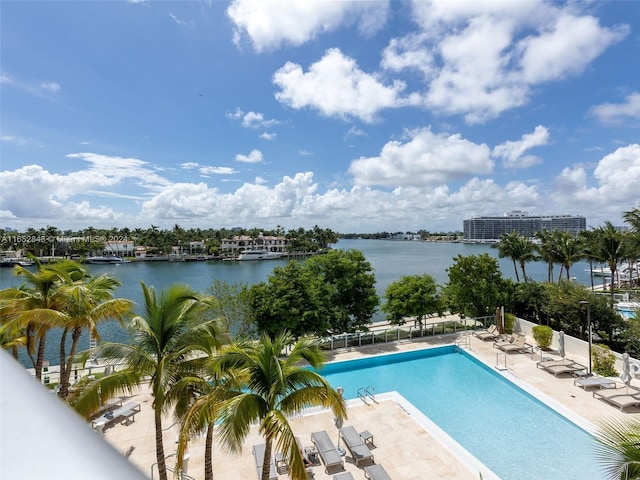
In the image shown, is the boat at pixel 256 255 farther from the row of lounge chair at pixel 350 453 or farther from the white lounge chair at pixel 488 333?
the row of lounge chair at pixel 350 453

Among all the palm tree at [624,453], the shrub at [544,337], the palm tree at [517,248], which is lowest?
the shrub at [544,337]

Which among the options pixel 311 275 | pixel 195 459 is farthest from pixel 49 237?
pixel 195 459

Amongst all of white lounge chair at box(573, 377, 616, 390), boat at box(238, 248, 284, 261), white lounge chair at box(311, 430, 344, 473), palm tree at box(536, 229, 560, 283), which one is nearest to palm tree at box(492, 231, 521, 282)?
palm tree at box(536, 229, 560, 283)

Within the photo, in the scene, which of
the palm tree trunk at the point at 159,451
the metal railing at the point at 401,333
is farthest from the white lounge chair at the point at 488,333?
the palm tree trunk at the point at 159,451

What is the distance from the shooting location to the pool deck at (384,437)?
888 centimetres

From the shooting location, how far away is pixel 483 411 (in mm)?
12234

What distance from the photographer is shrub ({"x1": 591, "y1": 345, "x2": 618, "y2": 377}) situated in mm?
13773

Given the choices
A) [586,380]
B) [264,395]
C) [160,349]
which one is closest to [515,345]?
[586,380]

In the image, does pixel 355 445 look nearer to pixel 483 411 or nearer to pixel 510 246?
pixel 483 411

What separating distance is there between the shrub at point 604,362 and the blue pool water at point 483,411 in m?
3.60

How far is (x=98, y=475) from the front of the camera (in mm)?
613

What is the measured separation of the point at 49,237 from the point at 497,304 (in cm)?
9710

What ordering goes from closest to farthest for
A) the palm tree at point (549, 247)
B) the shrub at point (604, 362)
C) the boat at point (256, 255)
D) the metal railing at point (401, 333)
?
the shrub at point (604, 362) → the metal railing at point (401, 333) → the palm tree at point (549, 247) → the boat at point (256, 255)

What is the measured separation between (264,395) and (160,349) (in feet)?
6.98
